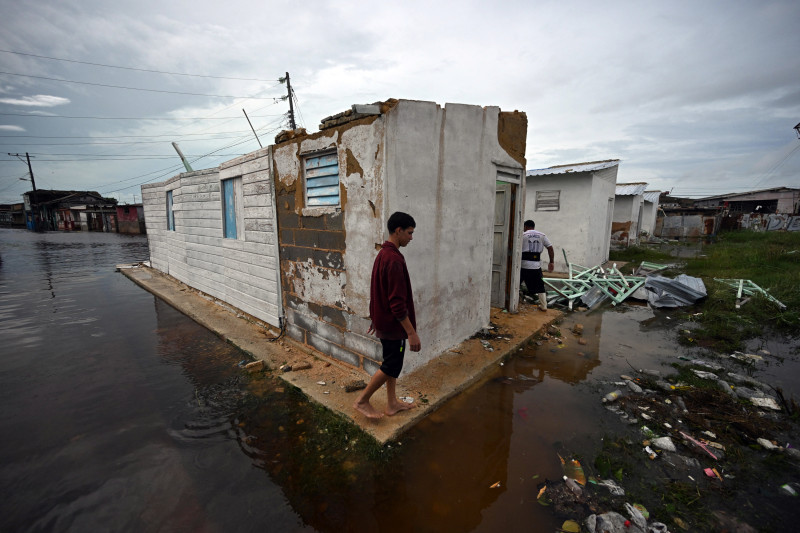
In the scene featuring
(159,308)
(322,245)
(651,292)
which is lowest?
(159,308)

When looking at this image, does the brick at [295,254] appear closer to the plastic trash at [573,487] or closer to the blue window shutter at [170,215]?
the plastic trash at [573,487]

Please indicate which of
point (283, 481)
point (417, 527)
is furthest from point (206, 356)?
point (417, 527)

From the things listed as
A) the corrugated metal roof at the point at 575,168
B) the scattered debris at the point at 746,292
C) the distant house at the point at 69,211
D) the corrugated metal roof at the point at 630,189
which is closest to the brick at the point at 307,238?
the scattered debris at the point at 746,292

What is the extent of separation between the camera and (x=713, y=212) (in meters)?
23.5

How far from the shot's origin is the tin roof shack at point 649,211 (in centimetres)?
2103

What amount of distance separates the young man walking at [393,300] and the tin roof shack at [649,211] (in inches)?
906

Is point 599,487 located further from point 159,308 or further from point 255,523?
point 159,308

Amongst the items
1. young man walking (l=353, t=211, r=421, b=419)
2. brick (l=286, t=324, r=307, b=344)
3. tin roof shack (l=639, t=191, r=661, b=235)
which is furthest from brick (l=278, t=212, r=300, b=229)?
tin roof shack (l=639, t=191, r=661, b=235)

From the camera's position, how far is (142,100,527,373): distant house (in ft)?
11.8

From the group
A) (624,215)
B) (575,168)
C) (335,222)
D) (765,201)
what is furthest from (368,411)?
(765,201)

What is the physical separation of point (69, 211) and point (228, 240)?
51268 mm

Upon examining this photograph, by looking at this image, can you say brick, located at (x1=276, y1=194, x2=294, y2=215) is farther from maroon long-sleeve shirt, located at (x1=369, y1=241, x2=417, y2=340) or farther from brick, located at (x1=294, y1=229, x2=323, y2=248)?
maroon long-sleeve shirt, located at (x1=369, y1=241, x2=417, y2=340)

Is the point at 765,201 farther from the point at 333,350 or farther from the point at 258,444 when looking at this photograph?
the point at 258,444

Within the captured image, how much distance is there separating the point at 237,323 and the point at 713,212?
3081 centimetres
